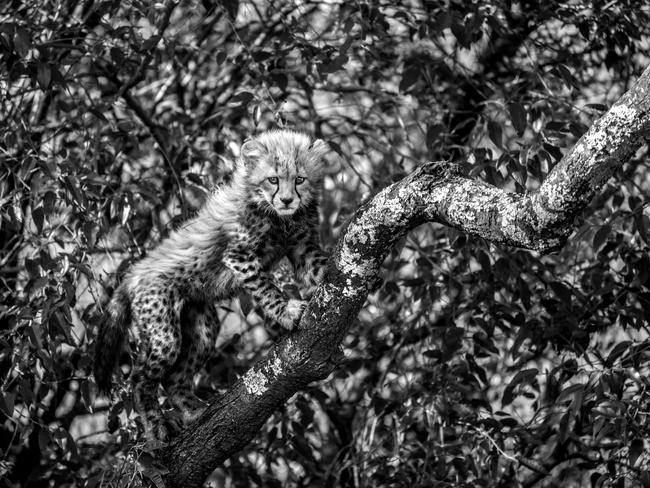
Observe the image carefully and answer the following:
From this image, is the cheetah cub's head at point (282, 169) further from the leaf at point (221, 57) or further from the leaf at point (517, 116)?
the leaf at point (517, 116)

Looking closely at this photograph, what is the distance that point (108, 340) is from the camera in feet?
15.5

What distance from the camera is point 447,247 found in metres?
5.60

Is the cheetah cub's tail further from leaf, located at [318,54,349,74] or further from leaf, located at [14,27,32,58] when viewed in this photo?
leaf, located at [318,54,349,74]

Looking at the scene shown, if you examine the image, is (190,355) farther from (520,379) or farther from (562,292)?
(562,292)

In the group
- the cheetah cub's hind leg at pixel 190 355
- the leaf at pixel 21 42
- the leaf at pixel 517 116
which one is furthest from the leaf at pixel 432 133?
the leaf at pixel 21 42

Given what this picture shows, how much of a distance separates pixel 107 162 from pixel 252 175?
4.17 feet

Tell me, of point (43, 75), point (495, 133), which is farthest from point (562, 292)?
point (43, 75)

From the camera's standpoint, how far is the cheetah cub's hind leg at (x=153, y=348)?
14.3 ft

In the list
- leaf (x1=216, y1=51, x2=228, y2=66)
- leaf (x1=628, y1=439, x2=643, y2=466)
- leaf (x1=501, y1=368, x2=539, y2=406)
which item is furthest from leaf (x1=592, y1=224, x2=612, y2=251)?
leaf (x1=216, y1=51, x2=228, y2=66)

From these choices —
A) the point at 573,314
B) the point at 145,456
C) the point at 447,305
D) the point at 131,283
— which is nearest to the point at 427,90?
the point at 447,305

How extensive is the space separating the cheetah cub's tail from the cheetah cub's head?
0.82m

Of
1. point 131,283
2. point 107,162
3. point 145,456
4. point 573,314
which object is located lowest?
point 573,314

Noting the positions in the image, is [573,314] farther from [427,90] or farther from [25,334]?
[25,334]

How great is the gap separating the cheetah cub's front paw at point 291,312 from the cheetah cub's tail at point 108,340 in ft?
3.41
